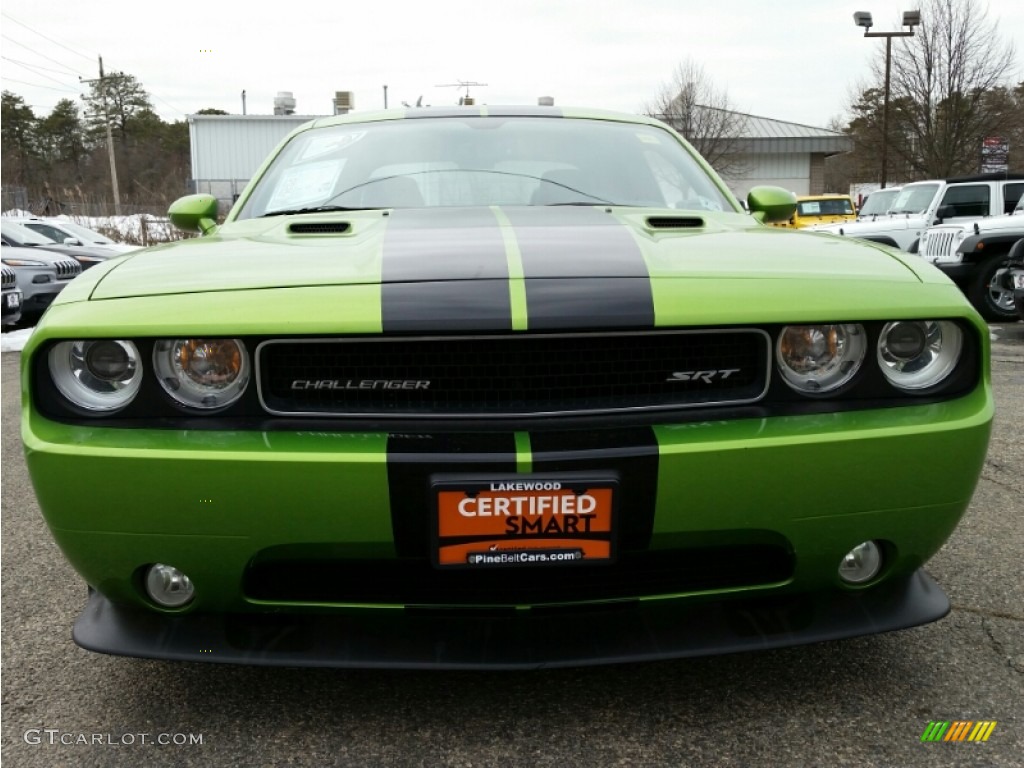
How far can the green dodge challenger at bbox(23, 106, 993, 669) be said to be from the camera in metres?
1.61

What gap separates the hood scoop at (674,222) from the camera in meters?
2.26

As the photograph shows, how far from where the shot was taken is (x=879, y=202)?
13922mm

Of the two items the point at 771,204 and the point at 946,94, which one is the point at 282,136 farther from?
the point at 771,204

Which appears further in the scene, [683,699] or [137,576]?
[683,699]

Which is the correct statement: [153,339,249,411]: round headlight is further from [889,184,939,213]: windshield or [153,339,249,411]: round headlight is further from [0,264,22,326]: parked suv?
[889,184,939,213]: windshield

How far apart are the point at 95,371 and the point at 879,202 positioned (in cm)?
1394

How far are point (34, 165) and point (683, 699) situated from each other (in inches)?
2382

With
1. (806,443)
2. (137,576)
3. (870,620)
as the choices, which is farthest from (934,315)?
(137,576)

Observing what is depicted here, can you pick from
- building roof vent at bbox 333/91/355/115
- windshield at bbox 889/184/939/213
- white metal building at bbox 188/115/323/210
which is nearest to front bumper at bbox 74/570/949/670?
windshield at bbox 889/184/939/213

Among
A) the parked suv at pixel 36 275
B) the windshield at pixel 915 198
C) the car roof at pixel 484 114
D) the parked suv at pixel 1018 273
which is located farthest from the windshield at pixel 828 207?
the car roof at pixel 484 114

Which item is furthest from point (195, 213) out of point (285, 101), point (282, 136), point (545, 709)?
point (282, 136)

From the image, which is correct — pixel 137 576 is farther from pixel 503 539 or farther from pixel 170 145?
pixel 170 145

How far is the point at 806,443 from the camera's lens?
164 cm

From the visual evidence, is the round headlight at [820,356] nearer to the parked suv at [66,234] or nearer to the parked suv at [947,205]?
the parked suv at [947,205]
